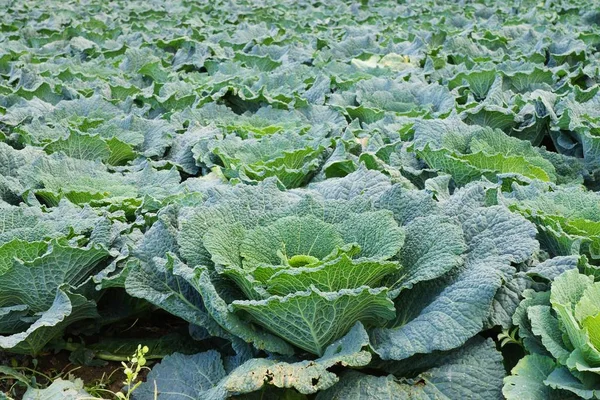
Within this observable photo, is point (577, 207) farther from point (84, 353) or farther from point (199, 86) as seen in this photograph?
point (199, 86)

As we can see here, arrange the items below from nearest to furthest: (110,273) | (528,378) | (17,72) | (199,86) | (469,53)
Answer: (528,378), (110,273), (199,86), (17,72), (469,53)

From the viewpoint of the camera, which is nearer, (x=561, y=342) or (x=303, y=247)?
(x=561, y=342)

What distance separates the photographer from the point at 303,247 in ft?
8.59

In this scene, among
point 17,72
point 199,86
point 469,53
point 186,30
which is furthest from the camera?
point 186,30

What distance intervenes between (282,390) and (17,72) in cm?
467

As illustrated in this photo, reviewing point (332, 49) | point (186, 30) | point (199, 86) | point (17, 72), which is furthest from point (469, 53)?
point (17, 72)

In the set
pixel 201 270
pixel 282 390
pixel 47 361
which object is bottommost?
pixel 47 361

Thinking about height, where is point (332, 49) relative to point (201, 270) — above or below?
below

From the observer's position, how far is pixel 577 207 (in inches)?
119

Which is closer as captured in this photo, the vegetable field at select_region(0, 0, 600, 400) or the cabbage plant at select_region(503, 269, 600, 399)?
the cabbage plant at select_region(503, 269, 600, 399)

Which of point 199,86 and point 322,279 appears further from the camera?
point 199,86

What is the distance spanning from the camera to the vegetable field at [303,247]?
232 cm

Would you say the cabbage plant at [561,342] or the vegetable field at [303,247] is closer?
the cabbage plant at [561,342]

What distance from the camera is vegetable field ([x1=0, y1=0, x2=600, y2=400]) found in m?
2.32
